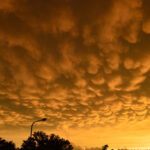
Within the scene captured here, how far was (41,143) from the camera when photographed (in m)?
33.7

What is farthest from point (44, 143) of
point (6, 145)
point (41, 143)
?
point (6, 145)

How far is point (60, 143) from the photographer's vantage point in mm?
34938

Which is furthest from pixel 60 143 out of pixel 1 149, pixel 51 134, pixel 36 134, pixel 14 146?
pixel 1 149

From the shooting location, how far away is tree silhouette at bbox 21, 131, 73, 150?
32.8 meters

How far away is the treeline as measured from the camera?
32.9m

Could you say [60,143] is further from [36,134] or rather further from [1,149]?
[1,149]

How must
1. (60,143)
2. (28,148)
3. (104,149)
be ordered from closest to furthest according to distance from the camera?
1. (28,148)
2. (60,143)
3. (104,149)

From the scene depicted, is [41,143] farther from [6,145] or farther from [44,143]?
[6,145]

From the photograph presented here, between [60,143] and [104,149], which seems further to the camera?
[104,149]

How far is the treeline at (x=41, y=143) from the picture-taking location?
3288cm

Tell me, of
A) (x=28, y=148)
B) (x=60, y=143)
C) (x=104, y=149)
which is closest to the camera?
(x=28, y=148)

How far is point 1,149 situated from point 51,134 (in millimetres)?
10310

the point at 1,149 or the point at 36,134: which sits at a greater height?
the point at 36,134

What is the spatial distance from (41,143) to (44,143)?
621 mm
